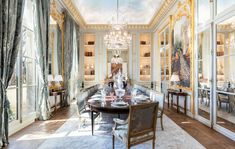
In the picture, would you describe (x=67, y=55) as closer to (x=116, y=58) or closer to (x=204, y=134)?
(x=116, y=58)

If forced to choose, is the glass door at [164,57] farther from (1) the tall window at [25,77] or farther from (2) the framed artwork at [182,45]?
(1) the tall window at [25,77]

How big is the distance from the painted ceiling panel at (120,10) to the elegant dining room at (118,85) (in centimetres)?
5

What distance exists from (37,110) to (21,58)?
1.55m

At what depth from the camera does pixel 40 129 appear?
4035mm

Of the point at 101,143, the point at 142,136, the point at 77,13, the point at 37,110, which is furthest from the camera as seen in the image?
the point at 77,13

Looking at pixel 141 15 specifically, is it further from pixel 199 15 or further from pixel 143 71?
pixel 199 15

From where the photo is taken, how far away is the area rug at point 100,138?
3.07 metres

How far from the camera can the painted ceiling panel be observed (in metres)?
6.95

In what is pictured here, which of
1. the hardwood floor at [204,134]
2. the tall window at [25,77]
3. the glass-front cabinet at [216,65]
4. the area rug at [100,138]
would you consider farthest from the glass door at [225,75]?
the tall window at [25,77]

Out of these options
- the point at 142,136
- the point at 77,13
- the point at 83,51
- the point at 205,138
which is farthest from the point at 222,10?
the point at 83,51

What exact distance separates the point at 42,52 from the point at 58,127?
2134 mm

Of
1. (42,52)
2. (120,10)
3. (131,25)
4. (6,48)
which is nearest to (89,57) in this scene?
(131,25)

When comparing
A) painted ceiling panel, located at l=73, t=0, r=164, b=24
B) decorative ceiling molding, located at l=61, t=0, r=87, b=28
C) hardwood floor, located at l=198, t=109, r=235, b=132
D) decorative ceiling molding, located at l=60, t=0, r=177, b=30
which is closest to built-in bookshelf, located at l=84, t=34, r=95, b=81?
decorative ceiling molding, located at l=60, t=0, r=177, b=30

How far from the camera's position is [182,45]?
589 centimetres
